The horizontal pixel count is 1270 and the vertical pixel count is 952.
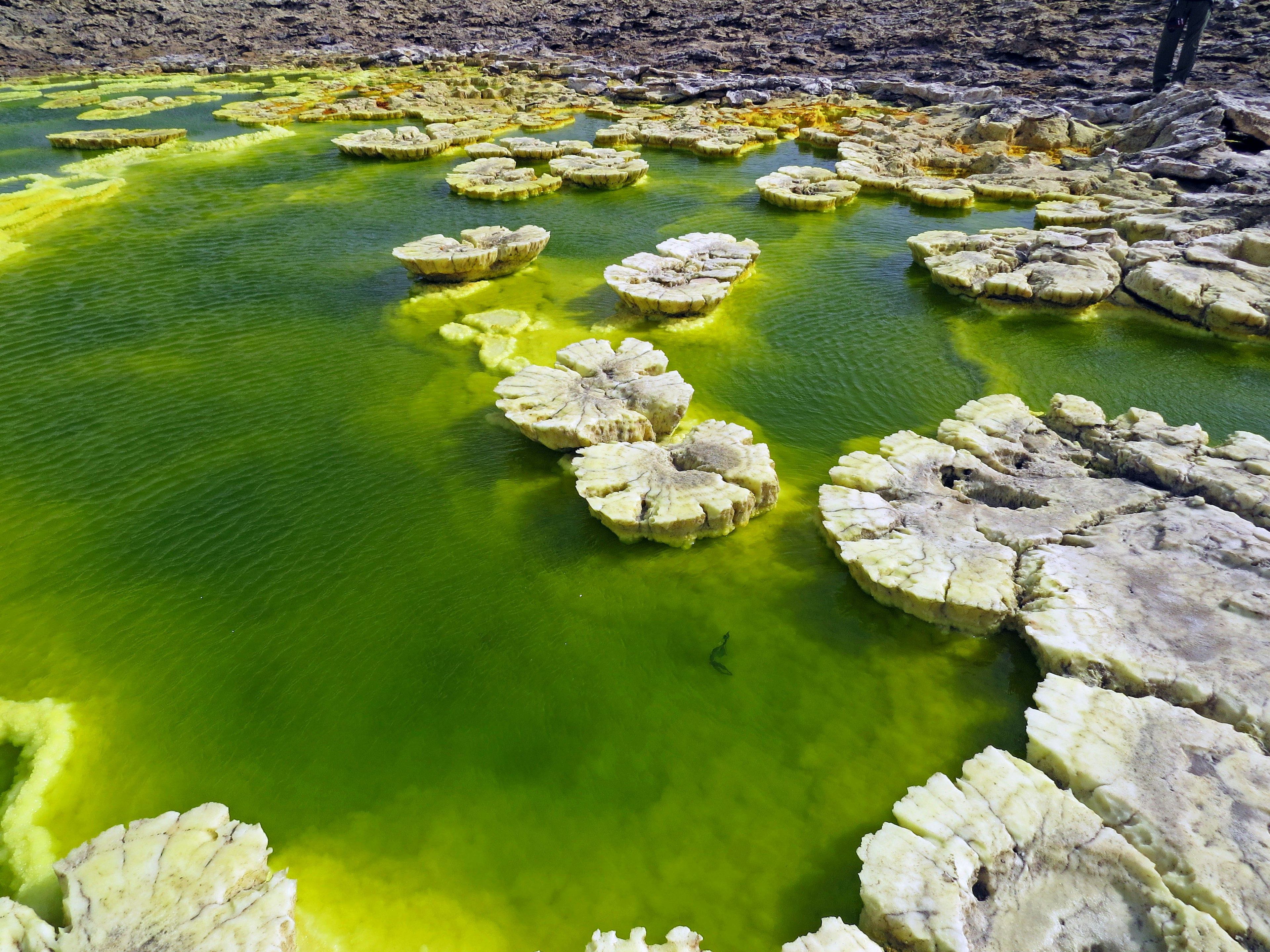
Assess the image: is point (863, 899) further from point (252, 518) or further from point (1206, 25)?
point (1206, 25)

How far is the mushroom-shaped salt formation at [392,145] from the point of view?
72.1 ft

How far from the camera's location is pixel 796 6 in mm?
43531

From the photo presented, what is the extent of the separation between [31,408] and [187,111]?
25.9 m

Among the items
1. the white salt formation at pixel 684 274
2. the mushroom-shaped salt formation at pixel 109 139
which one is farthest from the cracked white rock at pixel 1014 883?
the mushroom-shaped salt formation at pixel 109 139

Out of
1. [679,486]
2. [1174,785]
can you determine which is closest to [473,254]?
[679,486]

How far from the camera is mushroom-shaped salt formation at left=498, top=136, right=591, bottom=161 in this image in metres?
22.0

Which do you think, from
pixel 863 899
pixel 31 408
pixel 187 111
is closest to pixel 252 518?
pixel 31 408

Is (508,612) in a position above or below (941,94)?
below

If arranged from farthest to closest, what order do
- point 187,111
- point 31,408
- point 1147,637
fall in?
point 187,111, point 31,408, point 1147,637

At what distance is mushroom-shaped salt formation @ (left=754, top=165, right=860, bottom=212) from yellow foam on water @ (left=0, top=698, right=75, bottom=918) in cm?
1783

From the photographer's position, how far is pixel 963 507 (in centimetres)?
777

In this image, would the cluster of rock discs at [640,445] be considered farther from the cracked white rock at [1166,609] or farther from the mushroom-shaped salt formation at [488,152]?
the mushroom-shaped salt formation at [488,152]

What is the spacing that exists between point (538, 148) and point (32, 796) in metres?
21.4

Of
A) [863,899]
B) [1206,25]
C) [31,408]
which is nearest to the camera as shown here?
[863,899]
